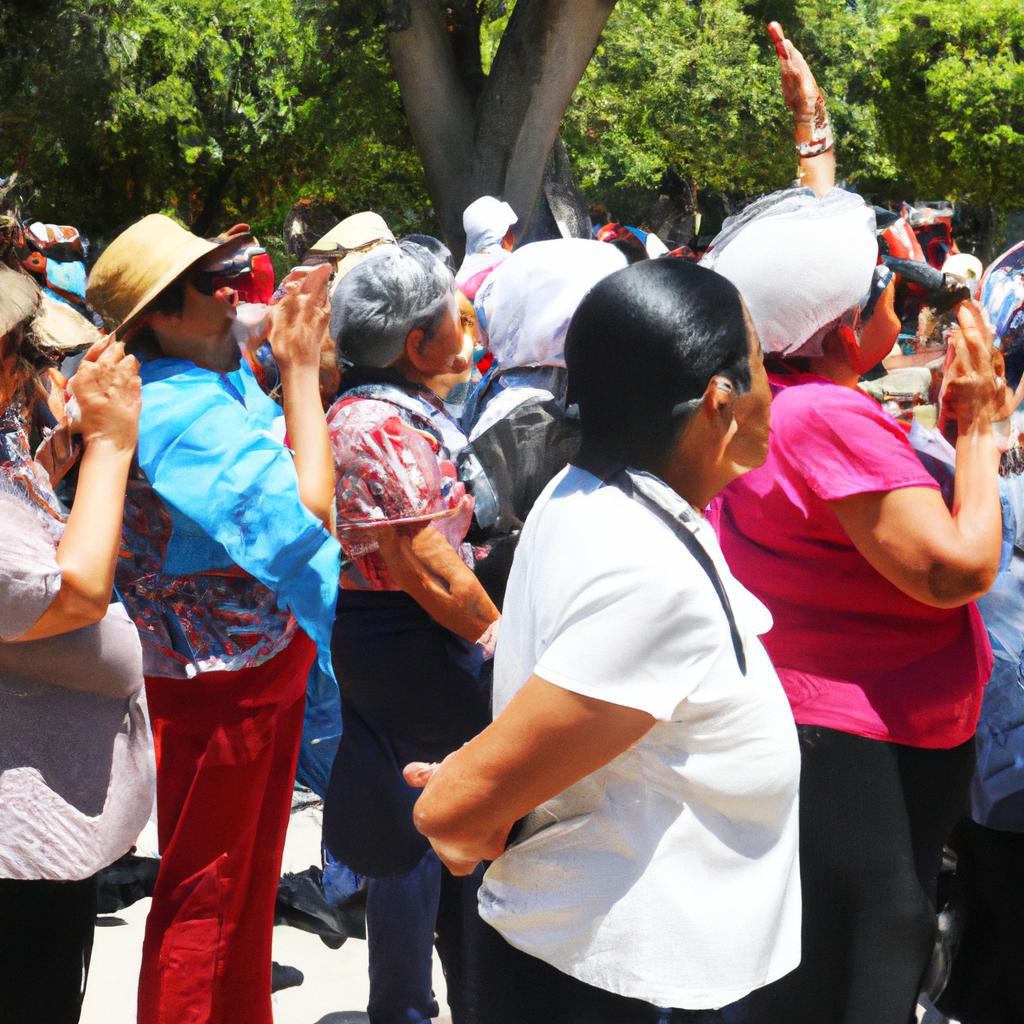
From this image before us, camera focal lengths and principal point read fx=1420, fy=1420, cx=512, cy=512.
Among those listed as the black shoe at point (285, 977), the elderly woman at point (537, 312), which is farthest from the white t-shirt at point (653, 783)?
the black shoe at point (285, 977)

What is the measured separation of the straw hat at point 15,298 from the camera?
2.31 m

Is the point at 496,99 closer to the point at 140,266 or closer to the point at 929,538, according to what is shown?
the point at 140,266

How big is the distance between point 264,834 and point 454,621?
1.97 feet

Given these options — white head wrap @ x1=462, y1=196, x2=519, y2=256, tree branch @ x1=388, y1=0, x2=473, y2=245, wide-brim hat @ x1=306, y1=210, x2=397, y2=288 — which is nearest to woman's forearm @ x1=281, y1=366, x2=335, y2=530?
wide-brim hat @ x1=306, y1=210, x2=397, y2=288

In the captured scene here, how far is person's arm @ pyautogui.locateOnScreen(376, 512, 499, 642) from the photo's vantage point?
9.52ft

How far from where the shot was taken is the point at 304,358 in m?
2.84

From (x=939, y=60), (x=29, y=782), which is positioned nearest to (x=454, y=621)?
(x=29, y=782)

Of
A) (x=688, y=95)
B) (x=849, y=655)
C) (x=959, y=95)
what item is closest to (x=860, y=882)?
(x=849, y=655)

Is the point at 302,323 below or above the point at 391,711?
above

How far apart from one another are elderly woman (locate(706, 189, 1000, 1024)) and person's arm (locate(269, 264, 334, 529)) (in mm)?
835

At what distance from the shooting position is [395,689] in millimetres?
3055

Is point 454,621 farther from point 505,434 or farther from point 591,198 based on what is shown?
point 591,198

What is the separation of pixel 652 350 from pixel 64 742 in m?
1.23

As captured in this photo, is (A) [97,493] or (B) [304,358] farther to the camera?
(B) [304,358]
